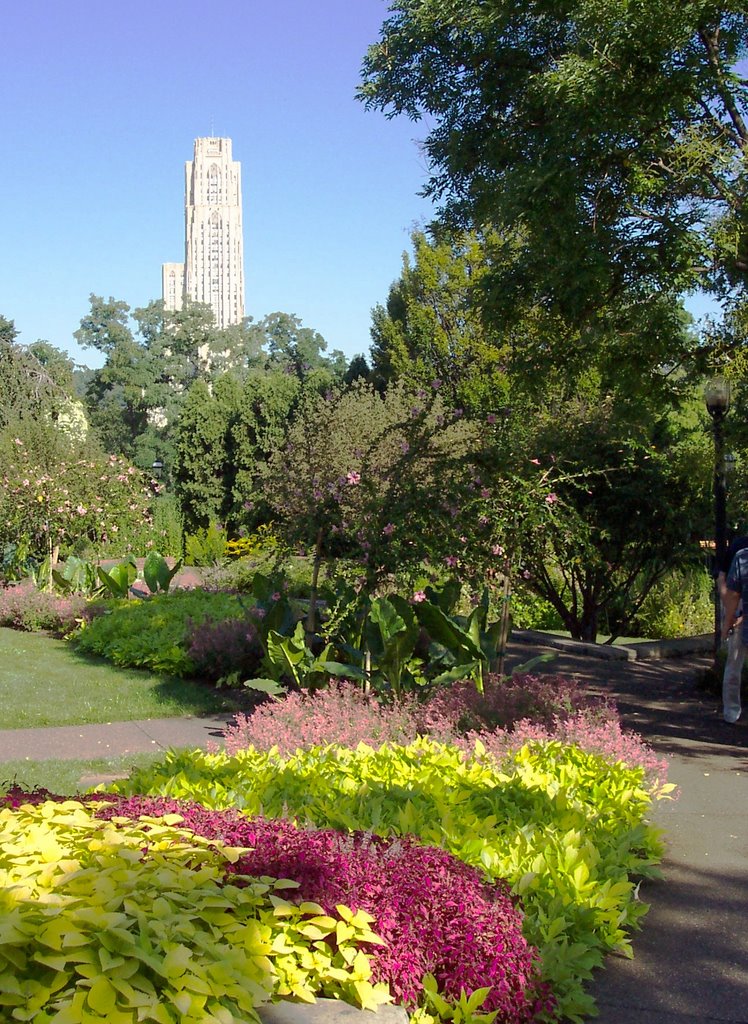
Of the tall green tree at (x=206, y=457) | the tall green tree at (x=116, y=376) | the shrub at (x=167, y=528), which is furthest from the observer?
the tall green tree at (x=116, y=376)

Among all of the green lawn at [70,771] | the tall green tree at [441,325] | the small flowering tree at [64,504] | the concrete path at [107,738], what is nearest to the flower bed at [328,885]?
the green lawn at [70,771]

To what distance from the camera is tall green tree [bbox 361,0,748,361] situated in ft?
22.5

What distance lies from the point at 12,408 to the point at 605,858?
2335 cm

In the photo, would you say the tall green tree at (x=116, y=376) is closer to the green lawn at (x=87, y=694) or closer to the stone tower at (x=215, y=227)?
the green lawn at (x=87, y=694)

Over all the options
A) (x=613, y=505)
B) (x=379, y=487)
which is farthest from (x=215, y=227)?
(x=379, y=487)

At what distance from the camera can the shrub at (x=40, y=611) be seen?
12.8 meters

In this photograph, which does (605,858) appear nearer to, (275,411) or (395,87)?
(395,87)

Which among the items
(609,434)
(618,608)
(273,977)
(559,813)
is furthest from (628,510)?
(273,977)

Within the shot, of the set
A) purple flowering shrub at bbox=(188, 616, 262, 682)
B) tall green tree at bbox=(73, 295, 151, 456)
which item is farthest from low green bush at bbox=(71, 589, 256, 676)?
tall green tree at bbox=(73, 295, 151, 456)

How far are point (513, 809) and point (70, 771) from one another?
10.0 ft

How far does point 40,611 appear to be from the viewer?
13.2 meters

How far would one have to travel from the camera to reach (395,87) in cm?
858

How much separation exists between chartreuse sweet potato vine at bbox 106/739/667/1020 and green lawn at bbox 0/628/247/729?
341cm

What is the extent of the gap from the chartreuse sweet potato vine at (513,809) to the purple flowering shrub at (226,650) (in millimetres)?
4416
